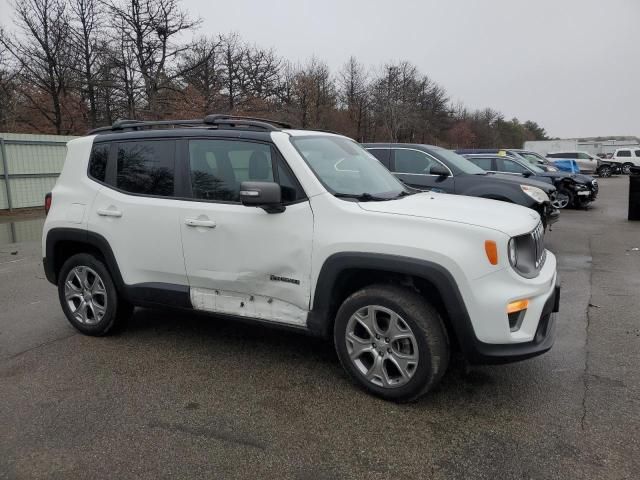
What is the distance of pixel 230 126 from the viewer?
4.20 meters

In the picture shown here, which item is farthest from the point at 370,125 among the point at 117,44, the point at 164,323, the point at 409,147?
the point at 164,323

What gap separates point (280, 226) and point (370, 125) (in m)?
45.0

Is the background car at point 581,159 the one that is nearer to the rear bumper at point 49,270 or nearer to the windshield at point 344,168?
the windshield at point 344,168

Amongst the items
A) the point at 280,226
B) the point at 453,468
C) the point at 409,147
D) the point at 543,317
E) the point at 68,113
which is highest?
the point at 68,113

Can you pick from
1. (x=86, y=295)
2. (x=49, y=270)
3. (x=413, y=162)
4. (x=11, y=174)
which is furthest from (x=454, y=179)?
(x=11, y=174)

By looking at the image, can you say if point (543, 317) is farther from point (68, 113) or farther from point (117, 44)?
point (68, 113)

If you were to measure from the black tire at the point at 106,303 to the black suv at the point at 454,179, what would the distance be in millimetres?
5461

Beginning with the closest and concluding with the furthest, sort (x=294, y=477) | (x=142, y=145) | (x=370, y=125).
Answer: (x=294, y=477)
(x=142, y=145)
(x=370, y=125)

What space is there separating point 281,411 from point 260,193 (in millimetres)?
1440

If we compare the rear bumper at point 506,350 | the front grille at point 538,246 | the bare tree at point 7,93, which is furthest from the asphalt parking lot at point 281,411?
the bare tree at point 7,93

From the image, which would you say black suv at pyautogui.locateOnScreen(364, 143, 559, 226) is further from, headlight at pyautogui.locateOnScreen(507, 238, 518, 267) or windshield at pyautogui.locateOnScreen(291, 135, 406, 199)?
headlight at pyautogui.locateOnScreen(507, 238, 518, 267)

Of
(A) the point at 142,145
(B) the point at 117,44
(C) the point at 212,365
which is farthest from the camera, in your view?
(B) the point at 117,44

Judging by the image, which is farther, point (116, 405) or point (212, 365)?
point (212, 365)

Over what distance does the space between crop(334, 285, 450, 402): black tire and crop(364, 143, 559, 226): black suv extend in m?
5.29
